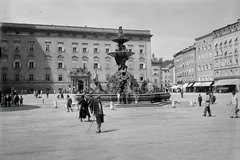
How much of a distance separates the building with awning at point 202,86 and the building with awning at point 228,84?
376 cm

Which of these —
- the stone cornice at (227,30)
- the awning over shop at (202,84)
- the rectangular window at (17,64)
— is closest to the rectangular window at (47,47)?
the rectangular window at (17,64)

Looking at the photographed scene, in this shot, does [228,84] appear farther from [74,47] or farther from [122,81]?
[74,47]

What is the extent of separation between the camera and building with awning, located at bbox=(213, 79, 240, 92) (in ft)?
162

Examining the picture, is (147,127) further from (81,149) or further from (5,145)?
(5,145)

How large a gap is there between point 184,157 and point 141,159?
1.00 meters

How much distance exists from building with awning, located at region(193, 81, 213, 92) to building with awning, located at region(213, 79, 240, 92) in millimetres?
3757

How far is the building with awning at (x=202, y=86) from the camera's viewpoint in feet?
198

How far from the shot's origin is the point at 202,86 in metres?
63.0

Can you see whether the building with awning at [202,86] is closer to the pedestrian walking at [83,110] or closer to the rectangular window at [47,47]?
the rectangular window at [47,47]

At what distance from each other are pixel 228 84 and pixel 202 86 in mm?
12269

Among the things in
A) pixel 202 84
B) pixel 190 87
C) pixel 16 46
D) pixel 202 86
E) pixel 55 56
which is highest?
pixel 16 46

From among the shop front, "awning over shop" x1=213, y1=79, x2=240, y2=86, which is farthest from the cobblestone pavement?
the shop front

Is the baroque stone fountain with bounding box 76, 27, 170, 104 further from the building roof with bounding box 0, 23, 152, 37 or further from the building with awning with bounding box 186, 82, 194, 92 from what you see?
the building with awning with bounding box 186, 82, 194, 92

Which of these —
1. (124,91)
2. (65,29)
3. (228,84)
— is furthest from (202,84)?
(124,91)
